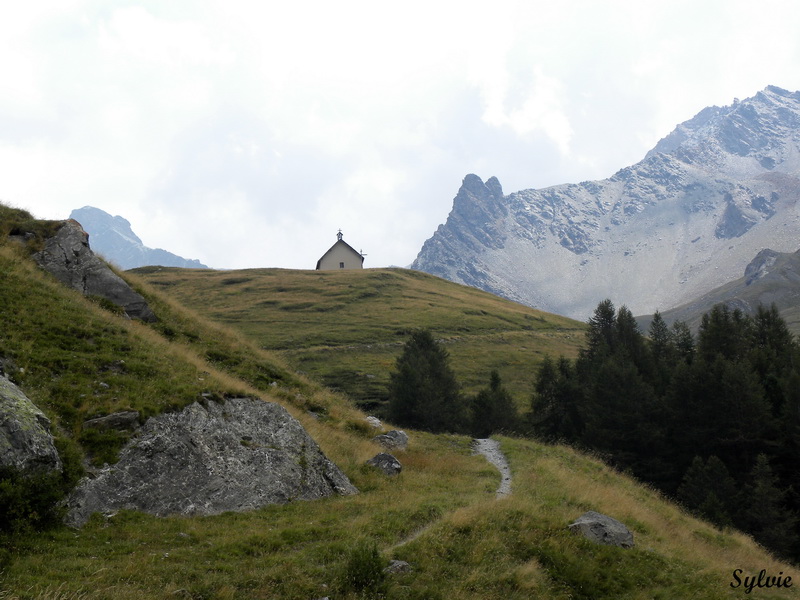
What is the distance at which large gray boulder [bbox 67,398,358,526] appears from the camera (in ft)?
47.9

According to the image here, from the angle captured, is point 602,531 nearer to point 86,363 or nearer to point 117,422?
point 117,422

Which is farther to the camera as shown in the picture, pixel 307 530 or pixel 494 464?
pixel 494 464

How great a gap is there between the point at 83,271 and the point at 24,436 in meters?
18.2

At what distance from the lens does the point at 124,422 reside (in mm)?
15930

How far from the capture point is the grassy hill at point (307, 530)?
38.8 feet

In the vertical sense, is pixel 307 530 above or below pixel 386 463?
below

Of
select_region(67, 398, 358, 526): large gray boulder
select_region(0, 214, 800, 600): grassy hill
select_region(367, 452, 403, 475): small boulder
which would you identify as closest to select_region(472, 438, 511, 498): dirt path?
select_region(0, 214, 800, 600): grassy hill

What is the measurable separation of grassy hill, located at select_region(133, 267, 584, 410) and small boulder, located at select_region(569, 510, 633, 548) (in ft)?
147

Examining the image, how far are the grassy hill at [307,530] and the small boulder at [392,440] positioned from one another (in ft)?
3.01

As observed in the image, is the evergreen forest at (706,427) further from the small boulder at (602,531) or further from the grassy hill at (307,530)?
the small boulder at (602,531)

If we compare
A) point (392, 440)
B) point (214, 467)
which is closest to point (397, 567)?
point (214, 467)

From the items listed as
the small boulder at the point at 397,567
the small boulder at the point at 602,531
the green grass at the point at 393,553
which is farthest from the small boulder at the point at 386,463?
the small boulder at the point at 397,567

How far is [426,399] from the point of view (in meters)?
48.3

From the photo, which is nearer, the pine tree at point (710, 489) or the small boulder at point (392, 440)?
the small boulder at point (392, 440)
